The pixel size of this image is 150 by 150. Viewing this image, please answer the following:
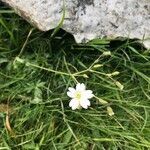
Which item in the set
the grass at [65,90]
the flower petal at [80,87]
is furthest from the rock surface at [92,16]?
the flower petal at [80,87]

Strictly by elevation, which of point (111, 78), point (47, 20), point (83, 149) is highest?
point (47, 20)

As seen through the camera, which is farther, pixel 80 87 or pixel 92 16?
pixel 92 16

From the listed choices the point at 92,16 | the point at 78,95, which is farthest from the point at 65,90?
the point at 92,16

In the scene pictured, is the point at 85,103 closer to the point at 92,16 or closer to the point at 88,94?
the point at 88,94

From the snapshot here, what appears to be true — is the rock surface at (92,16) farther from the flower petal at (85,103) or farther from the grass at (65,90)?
the flower petal at (85,103)

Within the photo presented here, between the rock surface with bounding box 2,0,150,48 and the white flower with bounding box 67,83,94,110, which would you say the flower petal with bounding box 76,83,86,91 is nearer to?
the white flower with bounding box 67,83,94,110

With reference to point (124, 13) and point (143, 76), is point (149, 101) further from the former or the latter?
point (124, 13)

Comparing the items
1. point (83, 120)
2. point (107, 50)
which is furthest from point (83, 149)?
point (107, 50)
